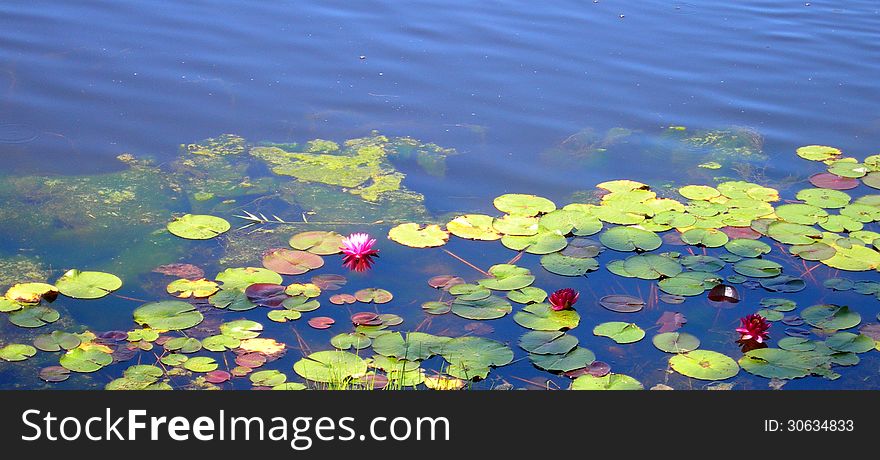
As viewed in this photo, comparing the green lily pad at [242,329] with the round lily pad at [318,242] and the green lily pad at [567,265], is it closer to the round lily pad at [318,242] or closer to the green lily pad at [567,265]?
the round lily pad at [318,242]

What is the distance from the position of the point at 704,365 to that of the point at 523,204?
121 cm

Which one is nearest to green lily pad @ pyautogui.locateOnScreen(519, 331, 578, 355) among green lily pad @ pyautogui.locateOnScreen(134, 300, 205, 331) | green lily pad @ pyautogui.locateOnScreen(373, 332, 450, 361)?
green lily pad @ pyautogui.locateOnScreen(373, 332, 450, 361)

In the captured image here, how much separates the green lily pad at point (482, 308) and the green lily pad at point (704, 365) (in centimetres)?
58

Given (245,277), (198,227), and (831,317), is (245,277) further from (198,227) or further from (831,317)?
(831,317)

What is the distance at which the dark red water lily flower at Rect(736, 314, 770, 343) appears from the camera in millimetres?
2977

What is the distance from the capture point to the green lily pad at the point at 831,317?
310 cm

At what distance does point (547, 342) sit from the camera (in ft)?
9.71

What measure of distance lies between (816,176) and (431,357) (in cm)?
237

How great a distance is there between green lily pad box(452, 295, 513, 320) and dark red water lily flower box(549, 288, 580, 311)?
15cm

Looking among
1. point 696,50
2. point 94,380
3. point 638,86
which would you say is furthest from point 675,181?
point 94,380

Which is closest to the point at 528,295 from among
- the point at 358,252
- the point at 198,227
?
the point at 358,252

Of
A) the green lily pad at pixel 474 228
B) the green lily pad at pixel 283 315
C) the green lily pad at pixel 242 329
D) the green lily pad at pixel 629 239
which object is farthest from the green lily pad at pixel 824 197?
the green lily pad at pixel 242 329

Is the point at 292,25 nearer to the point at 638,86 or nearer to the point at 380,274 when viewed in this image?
the point at 638,86

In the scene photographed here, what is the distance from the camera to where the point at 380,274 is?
339 centimetres
